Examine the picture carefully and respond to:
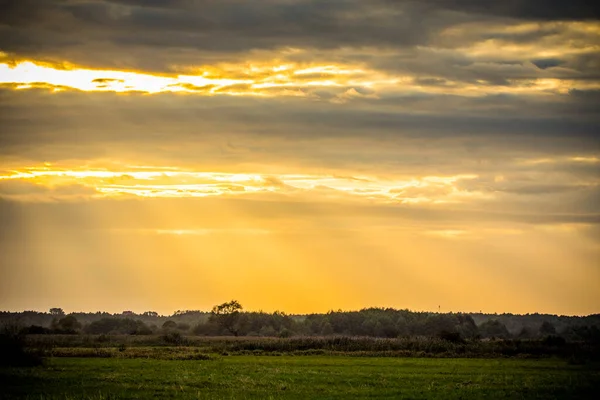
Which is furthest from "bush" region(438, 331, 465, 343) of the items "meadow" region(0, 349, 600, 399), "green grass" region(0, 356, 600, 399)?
"green grass" region(0, 356, 600, 399)

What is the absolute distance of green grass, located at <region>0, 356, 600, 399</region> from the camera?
148 ft

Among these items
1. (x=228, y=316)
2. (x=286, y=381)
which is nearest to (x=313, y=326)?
(x=228, y=316)

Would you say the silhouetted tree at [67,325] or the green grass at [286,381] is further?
the silhouetted tree at [67,325]

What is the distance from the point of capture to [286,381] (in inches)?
2082

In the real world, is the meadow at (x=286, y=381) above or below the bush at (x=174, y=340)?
below

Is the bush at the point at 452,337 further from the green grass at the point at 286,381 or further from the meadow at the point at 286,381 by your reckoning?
the green grass at the point at 286,381

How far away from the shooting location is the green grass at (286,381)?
4525 centimetres

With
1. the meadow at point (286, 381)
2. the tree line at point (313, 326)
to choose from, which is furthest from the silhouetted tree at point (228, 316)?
the meadow at point (286, 381)

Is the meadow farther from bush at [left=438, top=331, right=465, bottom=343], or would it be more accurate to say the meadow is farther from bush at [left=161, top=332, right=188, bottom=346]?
bush at [left=161, top=332, right=188, bottom=346]

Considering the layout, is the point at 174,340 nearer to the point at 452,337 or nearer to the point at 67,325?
the point at 452,337

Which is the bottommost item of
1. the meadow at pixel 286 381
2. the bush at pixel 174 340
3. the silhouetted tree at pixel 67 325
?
the meadow at pixel 286 381

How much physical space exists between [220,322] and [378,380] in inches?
4481

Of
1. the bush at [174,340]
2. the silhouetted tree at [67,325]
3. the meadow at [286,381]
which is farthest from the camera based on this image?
the silhouetted tree at [67,325]

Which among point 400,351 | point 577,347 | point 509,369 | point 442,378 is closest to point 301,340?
point 400,351
